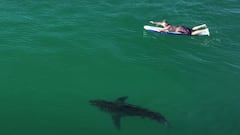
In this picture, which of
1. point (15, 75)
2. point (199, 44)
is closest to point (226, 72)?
point (199, 44)

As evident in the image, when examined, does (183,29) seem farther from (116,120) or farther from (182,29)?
(116,120)

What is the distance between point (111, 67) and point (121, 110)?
18.4 ft

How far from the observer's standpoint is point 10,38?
1216 inches

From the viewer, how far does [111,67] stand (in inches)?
1110

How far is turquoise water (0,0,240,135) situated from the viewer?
76.0 ft

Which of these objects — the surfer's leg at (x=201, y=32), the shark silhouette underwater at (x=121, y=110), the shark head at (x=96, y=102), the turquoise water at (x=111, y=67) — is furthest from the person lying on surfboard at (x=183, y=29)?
the shark head at (x=96, y=102)

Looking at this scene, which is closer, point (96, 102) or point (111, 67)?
point (96, 102)

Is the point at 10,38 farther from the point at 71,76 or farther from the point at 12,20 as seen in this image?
the point at 71,76

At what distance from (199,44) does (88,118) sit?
14470 mm

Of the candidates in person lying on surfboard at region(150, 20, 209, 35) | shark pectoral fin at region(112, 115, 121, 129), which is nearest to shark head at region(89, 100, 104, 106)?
shark pectoral fin at region(112, 115, 121, 129)

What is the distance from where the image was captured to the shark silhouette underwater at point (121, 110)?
75.2 feet

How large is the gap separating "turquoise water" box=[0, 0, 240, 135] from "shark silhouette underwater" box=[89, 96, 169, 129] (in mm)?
414

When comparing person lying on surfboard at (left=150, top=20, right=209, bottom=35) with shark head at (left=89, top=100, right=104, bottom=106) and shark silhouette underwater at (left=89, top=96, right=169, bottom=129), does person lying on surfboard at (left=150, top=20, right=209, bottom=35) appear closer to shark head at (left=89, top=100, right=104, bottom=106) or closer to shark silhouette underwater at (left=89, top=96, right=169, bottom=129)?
shark silhouette underwater at (left=89, top=96, right=169, bottom=129)

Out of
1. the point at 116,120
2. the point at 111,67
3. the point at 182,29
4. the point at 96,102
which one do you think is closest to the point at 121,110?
the point at 116,120
